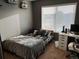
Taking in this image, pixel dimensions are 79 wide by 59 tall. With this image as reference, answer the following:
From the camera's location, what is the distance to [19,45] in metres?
2.86

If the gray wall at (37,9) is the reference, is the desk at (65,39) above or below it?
below

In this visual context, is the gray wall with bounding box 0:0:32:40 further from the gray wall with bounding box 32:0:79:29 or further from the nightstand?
→ the nightstand

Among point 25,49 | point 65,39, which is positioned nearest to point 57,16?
point 65,39

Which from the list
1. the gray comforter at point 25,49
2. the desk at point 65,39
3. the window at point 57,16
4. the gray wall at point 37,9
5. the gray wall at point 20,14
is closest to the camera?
the gray comforter at point 25,49

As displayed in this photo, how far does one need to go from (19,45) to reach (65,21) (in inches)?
103

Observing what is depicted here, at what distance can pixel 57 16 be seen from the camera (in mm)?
4461

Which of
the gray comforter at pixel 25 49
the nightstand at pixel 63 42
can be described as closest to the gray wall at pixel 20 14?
the gray comforter at pixel 25 49

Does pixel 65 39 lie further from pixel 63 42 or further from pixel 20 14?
pixel 20 14

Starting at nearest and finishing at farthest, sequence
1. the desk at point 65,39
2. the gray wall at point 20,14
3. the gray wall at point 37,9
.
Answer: the desk at point 65,39
the gray wall at point 20,14
the gray wall at point 37,9

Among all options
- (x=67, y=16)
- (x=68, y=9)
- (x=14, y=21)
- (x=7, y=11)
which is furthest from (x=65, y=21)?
(x=7, y=11)

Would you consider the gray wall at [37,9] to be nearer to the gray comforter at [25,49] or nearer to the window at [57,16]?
the window at [57,16]

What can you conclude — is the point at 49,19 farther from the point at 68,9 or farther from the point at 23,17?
the point at 23,17

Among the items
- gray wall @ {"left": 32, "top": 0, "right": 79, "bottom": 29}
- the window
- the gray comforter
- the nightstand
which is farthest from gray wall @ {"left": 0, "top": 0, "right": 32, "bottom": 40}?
the nightstand

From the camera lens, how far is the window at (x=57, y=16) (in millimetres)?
4032
